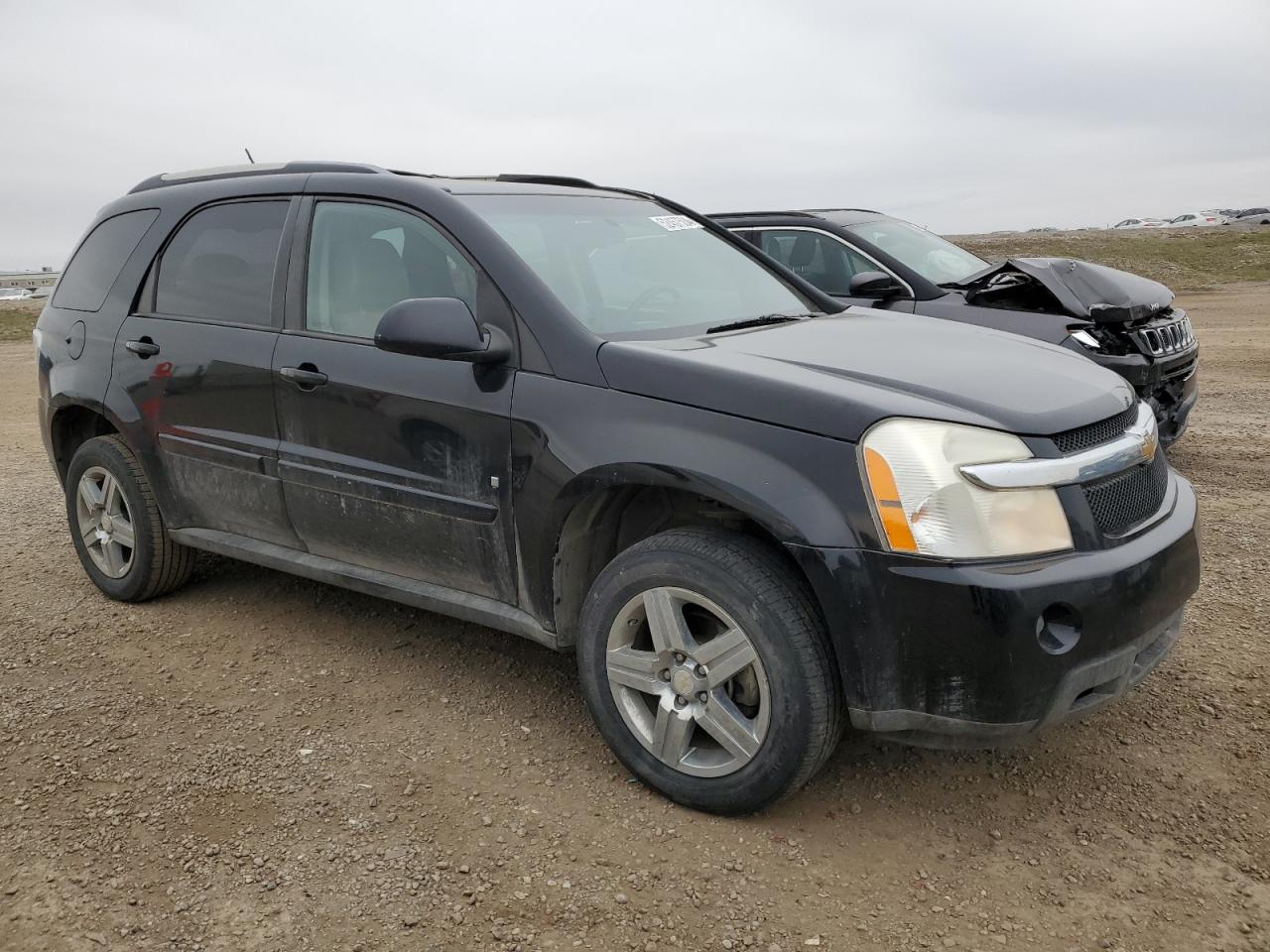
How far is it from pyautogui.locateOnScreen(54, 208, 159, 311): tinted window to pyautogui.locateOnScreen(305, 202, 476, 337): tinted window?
1205mm

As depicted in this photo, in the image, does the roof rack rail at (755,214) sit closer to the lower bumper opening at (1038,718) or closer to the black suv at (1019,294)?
the black suv at (1019,294)

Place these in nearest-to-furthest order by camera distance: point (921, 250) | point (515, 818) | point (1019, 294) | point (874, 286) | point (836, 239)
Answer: point (515, 818) → point (874, 286) → point (1019, 294) → point (836, 239) → point (921, 250)

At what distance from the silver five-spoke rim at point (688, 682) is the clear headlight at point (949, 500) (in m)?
0.53

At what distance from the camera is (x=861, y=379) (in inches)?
113

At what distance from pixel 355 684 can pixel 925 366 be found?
7.57ft

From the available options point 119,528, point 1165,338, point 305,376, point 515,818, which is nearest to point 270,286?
point 305,376

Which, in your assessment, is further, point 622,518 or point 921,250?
point 921,250

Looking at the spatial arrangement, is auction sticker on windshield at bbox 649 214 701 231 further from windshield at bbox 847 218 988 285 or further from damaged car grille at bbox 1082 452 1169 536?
windshield at bbox 847 218 988 285

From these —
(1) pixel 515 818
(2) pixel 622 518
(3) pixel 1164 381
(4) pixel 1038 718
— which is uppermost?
(2) pixel 622 518

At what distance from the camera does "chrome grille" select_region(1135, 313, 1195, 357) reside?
637cm

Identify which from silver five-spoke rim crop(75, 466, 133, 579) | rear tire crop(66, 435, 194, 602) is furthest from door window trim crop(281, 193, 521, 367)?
silver five-spoke rim crop(75, 466, 133, 579)

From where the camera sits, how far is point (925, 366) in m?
3.03

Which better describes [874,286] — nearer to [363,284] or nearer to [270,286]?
[363,284]

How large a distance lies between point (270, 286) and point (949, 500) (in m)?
2.64
